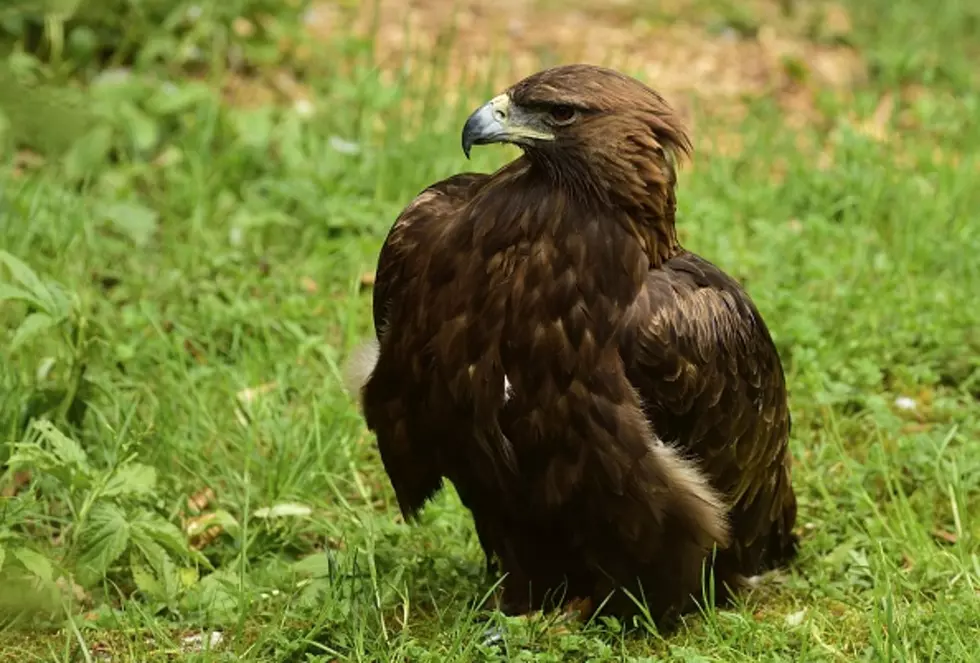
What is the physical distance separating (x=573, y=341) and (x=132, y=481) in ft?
4.31

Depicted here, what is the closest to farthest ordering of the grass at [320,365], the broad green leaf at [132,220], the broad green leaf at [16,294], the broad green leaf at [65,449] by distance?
the grass at [320,365] → the broad green leaf at [65,449] → the broad green leaf at [16,294] → the broad green leaf at [132,220]

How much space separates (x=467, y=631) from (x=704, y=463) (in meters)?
0.76

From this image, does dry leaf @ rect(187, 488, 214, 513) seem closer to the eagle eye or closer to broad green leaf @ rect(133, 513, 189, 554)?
broad green leaf @ rect(133, 513, 189, 554)

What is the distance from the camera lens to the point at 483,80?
7.07 meters

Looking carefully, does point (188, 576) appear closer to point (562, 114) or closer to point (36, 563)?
point (36, 563)

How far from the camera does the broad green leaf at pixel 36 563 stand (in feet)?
12.3

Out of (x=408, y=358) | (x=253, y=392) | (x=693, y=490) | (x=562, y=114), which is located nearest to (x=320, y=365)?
(x=253, y=392)

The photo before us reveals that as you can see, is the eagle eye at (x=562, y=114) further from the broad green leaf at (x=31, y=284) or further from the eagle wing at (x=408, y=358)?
the broad green leaf at (x=31, y=284)

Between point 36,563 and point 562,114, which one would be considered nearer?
point 562,114

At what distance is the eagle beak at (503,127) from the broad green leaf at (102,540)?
1386 millimetres

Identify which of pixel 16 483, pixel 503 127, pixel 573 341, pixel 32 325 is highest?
pixel 503 127

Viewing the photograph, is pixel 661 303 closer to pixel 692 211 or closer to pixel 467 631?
pixel 467 631

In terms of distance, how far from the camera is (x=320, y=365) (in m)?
5.13

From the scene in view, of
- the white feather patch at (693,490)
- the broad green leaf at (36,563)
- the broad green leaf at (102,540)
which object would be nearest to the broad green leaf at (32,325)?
the broad green leaf at (102,540)
